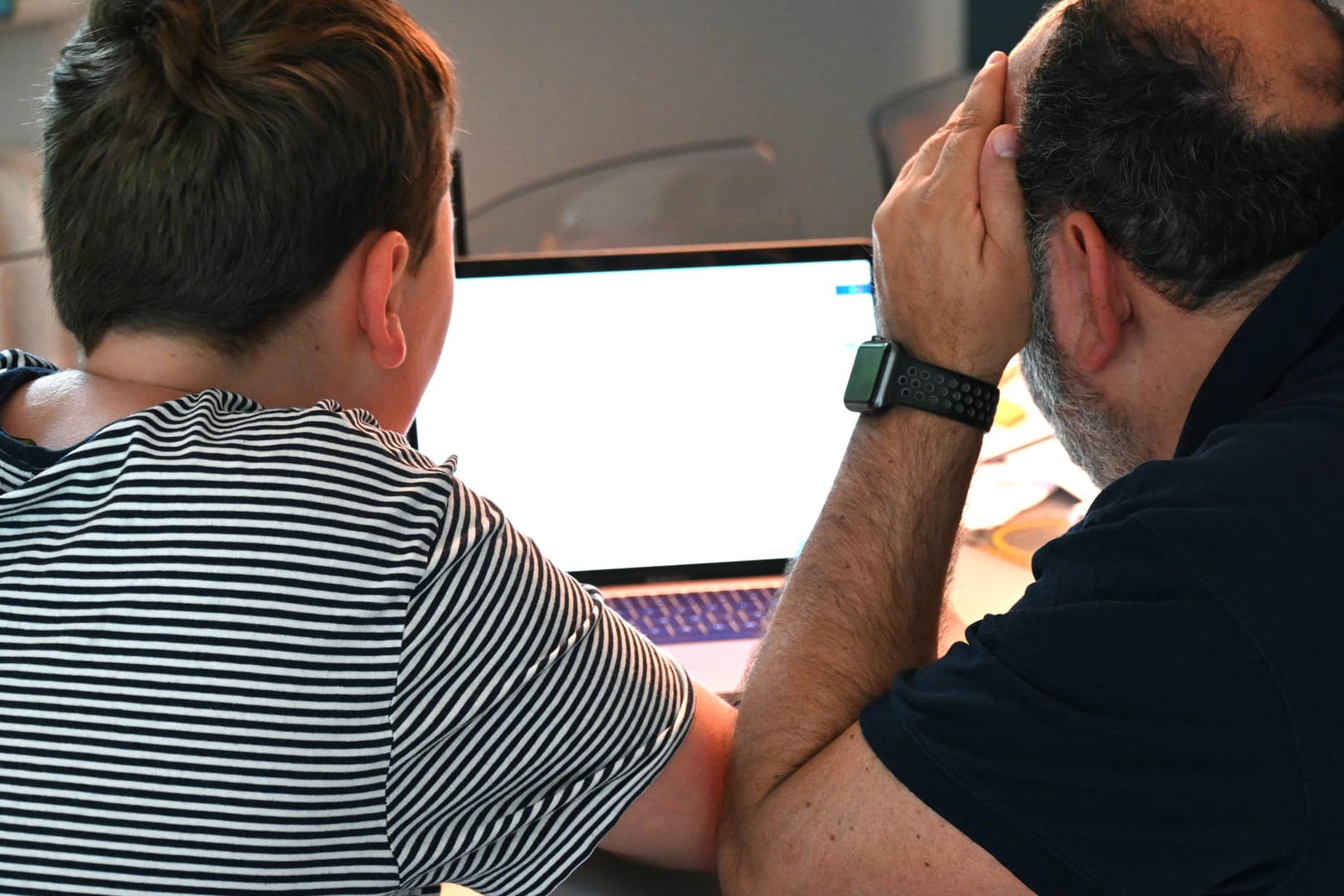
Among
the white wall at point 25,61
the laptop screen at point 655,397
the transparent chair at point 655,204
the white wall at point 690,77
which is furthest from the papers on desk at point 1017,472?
the white wall at point 690,77

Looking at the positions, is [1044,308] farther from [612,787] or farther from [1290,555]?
[612,787]

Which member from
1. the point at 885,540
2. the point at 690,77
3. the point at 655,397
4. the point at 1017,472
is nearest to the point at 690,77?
the point at 690,77

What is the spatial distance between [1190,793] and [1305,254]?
365 millimetres

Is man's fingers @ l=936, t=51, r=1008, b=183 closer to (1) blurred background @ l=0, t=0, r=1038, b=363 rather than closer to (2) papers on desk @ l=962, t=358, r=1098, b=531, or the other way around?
(2) papers on desk @ l=962, t=358, r=1098, b=531

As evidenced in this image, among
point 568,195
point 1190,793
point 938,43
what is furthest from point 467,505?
point 938,43

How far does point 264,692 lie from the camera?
0.69 m

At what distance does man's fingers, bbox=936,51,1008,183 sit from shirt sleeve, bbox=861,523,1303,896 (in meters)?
0.36

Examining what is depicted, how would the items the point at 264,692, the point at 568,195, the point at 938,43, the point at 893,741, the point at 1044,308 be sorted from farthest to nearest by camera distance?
the point at 938,43, the point at 568,195, the point at 1044,308, the point at 893,741, the point at 264,692

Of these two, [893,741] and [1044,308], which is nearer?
[893,741]

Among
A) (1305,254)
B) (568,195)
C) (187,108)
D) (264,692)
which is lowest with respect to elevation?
(568,195)

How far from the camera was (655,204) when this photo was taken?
2.44m

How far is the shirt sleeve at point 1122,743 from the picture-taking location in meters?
0.70

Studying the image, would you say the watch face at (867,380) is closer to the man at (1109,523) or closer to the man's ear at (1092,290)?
the man at (1109,523)

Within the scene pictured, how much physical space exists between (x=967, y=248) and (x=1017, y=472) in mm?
735
